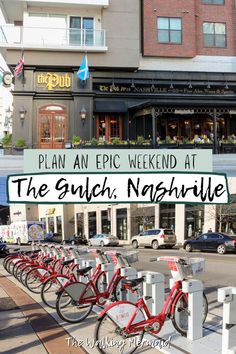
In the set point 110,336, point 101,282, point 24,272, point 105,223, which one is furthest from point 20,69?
point 105,223

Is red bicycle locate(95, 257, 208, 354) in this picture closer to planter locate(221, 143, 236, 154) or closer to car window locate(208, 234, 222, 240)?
planter locate(221, 143, 236, 154)

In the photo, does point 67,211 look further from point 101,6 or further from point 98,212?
point 101,6

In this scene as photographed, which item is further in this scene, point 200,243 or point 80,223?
point 80,223

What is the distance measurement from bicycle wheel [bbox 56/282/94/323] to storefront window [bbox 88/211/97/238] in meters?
43.9

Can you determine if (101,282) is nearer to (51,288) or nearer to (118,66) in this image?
(51,288)

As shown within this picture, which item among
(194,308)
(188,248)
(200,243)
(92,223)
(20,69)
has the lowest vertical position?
(92,223)

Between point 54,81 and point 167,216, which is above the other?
point 54,81

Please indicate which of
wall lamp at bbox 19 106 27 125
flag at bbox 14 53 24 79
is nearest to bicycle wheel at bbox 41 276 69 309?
wall lamp at bbox 19 106 27 125

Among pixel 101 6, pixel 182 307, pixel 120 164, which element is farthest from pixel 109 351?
pixel 101 6

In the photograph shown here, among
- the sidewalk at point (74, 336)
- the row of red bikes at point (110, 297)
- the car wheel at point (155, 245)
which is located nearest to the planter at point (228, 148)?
the car wheel at point (155, 245)

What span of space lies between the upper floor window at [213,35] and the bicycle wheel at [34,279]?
18.3m

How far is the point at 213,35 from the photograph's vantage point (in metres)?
25.0

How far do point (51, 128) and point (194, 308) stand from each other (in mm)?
17695

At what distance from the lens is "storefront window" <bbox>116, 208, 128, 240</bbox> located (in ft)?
149
